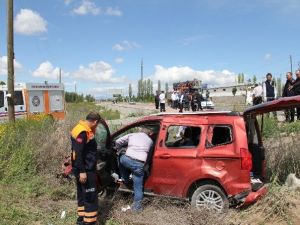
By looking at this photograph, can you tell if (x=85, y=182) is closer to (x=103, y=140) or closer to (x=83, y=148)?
(x=83, y=148)

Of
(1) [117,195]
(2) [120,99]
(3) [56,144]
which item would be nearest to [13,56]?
(3) [56,144]

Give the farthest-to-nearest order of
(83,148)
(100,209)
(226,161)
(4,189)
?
(4,189) < (100,209) < (226,161) < (83,148)

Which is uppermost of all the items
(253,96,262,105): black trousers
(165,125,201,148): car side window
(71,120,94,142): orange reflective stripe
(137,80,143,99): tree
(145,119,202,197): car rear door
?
(137,80,143,99): tree

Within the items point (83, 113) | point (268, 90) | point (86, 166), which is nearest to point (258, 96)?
point (268, 90)

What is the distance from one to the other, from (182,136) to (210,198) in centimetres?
124

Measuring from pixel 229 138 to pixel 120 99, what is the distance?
298 feet

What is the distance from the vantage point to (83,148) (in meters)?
7.17

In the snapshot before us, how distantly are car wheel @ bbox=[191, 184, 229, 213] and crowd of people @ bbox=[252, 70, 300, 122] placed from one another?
24.0ft

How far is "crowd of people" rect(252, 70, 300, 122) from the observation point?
48.6 ft

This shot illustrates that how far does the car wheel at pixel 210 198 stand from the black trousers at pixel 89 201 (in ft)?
5.27

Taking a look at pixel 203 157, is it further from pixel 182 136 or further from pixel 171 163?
pixel 182 136

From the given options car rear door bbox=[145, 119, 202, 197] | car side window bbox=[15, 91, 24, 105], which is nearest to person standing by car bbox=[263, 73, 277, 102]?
car rear door bbox=[145, 119, 202, 197]

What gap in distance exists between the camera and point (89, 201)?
7.27m

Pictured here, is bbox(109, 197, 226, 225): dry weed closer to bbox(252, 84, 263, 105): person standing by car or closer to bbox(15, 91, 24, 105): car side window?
bbox(252, 84, 263, 105): person standing by car
